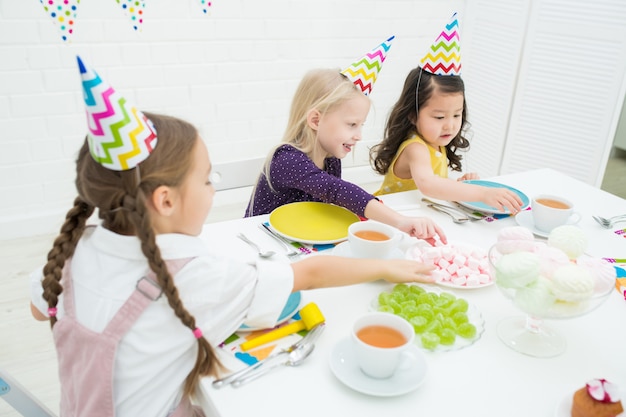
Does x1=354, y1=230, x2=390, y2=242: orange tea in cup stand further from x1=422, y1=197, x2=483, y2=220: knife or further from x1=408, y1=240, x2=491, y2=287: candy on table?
x1=422, y1=197, x2=483, y2=220: knife

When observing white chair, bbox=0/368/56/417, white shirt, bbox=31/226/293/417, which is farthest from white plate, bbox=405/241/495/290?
white chair, bbox=0/368/56/417

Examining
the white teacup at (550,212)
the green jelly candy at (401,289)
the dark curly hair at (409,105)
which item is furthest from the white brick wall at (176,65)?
the green jelly candy at (401,289)

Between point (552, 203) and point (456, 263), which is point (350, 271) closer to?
point (456, 263)

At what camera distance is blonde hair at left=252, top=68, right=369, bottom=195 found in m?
1.56

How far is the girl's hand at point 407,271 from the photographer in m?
1.05

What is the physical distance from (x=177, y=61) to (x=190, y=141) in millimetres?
1978

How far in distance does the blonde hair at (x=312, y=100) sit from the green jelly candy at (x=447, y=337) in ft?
2.61

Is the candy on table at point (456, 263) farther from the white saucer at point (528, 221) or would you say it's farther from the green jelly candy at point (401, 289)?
the white saucer at point (528, 221)

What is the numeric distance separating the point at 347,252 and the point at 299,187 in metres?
0.36

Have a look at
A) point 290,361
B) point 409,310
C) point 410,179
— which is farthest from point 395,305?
point 410,179

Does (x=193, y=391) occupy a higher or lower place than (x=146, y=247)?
lower

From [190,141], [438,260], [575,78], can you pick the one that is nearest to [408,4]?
[575,78]

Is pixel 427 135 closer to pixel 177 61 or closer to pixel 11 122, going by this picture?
pixel 177 61

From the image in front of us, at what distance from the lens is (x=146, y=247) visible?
79 cm
